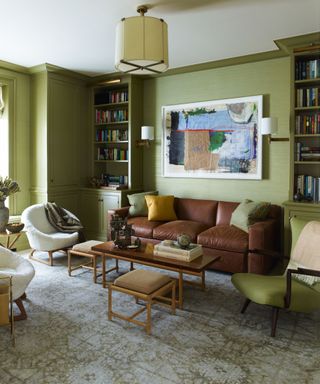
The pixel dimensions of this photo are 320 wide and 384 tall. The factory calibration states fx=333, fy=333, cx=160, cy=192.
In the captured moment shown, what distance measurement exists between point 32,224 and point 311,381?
3632mm

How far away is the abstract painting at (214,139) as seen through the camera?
473 cm

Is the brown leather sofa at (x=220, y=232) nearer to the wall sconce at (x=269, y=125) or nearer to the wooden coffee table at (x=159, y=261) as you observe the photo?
the wooden coffee table at (x=159, y=261)

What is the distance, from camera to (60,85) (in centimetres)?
545

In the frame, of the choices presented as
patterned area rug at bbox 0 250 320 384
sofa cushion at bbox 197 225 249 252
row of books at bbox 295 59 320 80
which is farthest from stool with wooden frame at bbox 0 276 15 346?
row of books at bbox 295 59 320 80

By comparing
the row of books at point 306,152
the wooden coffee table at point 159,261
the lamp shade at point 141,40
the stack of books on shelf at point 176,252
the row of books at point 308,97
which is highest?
the lamp shade at point 141,40

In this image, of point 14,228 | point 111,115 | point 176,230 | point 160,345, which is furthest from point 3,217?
point 160,345

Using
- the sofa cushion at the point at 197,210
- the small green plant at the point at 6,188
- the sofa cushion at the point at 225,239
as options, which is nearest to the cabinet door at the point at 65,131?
the small green plant at the point at 6,188

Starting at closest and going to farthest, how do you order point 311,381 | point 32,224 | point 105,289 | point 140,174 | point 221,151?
point 311,381, point 105,289, point 32,224, point 221,151, point 140,174

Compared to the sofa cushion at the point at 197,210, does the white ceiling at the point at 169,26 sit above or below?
above

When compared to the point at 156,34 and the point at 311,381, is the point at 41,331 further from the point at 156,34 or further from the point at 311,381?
the point at 156,34

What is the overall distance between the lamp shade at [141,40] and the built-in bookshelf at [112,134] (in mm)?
2559

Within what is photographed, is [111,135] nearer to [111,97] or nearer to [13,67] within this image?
[111,97]

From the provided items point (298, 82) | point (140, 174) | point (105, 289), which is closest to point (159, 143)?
point (140, 174)

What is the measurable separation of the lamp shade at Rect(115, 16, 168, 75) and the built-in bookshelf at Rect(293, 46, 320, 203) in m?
1.93
